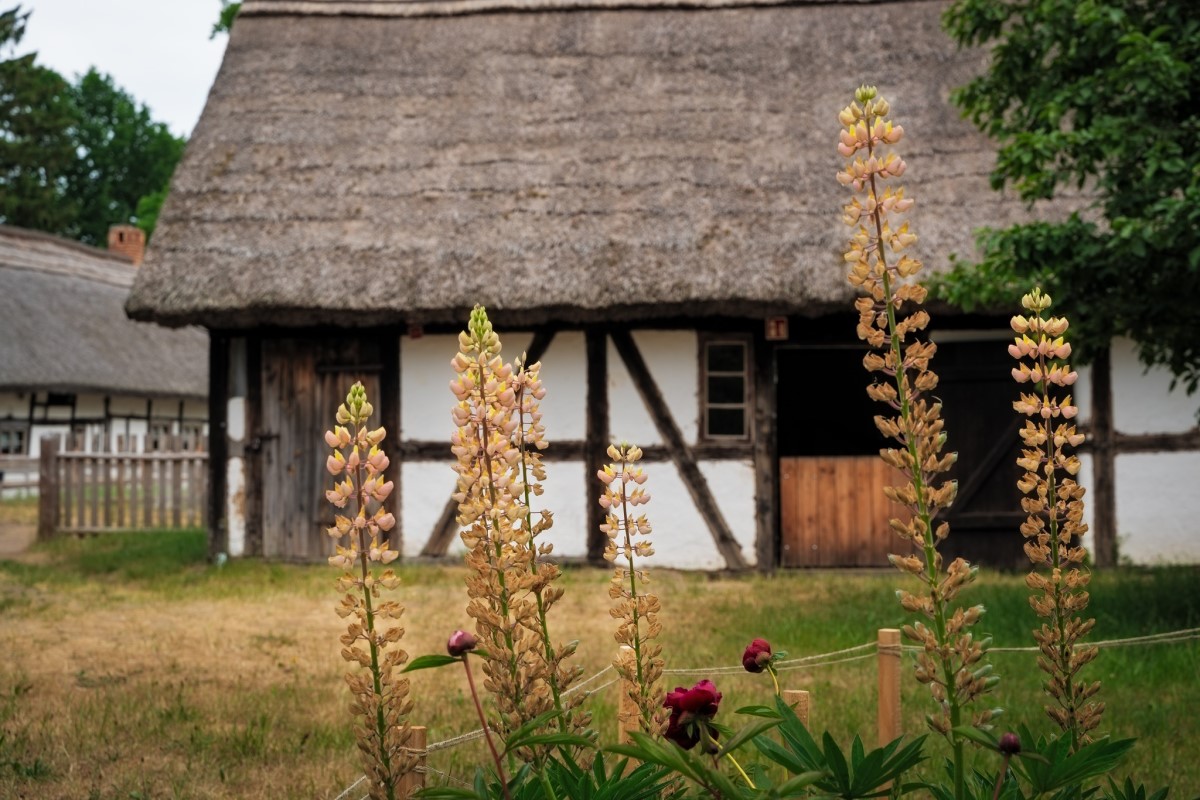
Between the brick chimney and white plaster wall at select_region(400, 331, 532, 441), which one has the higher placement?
the brick chimney

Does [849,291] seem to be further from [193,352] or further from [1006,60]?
[193,352]

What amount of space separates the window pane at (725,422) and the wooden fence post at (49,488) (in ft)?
21.9

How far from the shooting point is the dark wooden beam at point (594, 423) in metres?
9.41

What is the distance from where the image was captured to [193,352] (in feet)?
74.2

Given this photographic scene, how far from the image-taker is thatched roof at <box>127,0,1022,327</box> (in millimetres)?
9102

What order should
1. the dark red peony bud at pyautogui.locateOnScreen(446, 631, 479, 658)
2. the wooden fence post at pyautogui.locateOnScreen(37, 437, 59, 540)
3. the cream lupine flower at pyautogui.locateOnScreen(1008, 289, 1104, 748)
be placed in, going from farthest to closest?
1. the wooden fence post at pyautogui.locateOnScreen(37, 437, 59, 540)
2. the cream lupine flower at pyautogui.locateOnScreen(1008, 289, 1104, 748)
3. the dark red peony bud at pyautogui.locateOnScreen(446, 631, 479, 658)

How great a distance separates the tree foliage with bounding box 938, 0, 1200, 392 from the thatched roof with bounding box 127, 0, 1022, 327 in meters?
2.71

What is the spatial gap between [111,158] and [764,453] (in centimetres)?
3324

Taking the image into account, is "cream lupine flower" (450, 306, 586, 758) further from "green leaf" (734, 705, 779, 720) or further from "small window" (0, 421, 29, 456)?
"small window" (0, 421, 29, 456)

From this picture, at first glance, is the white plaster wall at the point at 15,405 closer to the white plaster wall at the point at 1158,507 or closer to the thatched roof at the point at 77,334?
the thatched roof at the point at 77,334

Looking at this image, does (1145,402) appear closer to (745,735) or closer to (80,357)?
(745,735)

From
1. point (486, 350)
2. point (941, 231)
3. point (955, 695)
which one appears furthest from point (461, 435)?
point (941, 231)

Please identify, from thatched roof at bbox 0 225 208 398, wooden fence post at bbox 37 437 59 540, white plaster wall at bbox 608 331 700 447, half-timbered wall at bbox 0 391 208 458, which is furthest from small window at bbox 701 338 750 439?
thatched roof at bbox 0 225 208 398

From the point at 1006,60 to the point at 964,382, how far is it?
10.6 feet
